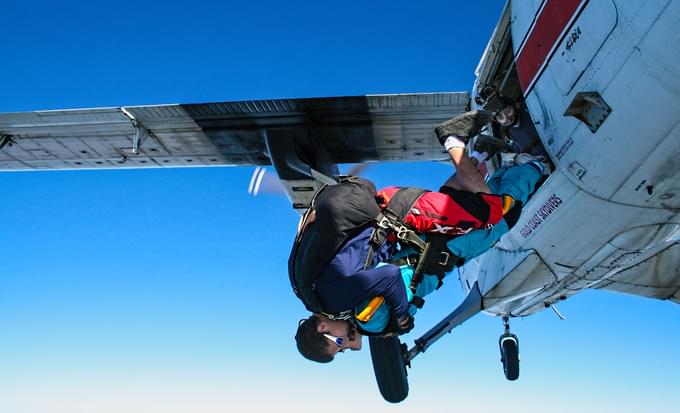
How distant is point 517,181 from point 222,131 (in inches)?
207

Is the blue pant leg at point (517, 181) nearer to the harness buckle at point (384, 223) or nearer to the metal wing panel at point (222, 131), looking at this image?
the harness buckle at point (384, 223)

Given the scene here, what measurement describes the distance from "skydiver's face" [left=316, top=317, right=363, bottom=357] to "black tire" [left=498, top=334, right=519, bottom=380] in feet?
18.5

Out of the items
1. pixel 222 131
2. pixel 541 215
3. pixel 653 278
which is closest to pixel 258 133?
pixel 222 131

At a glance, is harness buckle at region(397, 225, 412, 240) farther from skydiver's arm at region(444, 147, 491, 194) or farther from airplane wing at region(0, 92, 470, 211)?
airplane wing at region(0, 92, 470, 211)

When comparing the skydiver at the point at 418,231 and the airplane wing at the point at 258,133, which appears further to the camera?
the airplane wing at the point at 258,133

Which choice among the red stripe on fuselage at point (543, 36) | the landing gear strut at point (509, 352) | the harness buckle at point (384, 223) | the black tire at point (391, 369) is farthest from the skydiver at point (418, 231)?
the landing gear strut at point (509, 352)

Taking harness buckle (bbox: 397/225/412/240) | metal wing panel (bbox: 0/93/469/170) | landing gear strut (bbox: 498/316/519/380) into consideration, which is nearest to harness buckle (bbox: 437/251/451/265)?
harness buckle (bbox: 397/225/412/240)

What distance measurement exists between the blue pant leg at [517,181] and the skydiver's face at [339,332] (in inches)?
69.4

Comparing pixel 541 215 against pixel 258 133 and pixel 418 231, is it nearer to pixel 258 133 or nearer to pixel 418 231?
pixel 418 231

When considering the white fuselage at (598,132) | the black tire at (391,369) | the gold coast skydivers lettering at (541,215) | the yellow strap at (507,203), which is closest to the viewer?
the white fuselage at (598,132)

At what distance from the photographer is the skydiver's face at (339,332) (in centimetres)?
400

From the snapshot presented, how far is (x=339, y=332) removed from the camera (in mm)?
4031

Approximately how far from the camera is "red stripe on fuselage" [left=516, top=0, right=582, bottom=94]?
4.19m

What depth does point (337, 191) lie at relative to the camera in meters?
3.45
